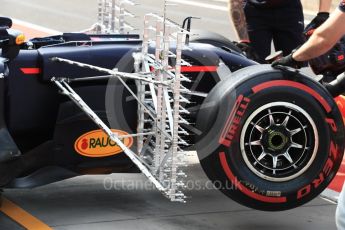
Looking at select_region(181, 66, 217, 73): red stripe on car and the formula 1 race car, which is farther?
select_region(181, 66, 217, 73): red stripe on car

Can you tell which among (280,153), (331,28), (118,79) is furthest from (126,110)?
(331,28)

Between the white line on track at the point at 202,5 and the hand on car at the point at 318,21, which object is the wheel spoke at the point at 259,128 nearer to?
the hand on car at the point at 318,21

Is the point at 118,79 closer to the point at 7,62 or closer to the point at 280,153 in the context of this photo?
the point at 7,62

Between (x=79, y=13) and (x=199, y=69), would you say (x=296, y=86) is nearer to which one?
(x=199, y=69)

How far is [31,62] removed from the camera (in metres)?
4.98

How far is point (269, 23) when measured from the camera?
23.6ft

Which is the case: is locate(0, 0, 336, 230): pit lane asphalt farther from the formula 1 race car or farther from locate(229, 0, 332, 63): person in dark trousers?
locate(229, 0, 332, 63): person in dark trousers

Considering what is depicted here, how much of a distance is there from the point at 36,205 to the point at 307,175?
1818 millimetres

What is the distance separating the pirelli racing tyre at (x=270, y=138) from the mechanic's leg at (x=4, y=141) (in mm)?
1117

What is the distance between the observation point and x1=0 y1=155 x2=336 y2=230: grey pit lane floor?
509cm

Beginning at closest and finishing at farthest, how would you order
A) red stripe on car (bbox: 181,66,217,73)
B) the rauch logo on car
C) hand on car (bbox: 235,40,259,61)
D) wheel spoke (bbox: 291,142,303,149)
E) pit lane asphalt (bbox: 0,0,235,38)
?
wheel spoke (bbox: 291,142,303,149) → the rauch logo on car → red stripe on car (bbox: 181,66,217,73) → hand on car (bbox: 235,40,259,61) → pit lane asphalt (bbox: 0,0,235,38)

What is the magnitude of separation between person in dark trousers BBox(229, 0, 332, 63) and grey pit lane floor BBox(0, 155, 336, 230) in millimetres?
1906

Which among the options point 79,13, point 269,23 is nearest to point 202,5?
point 79,13

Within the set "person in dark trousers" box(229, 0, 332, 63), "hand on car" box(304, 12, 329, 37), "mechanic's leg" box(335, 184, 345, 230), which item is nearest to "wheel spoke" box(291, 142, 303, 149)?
"mechanic's leg" box(335, 184, 345, 230)
